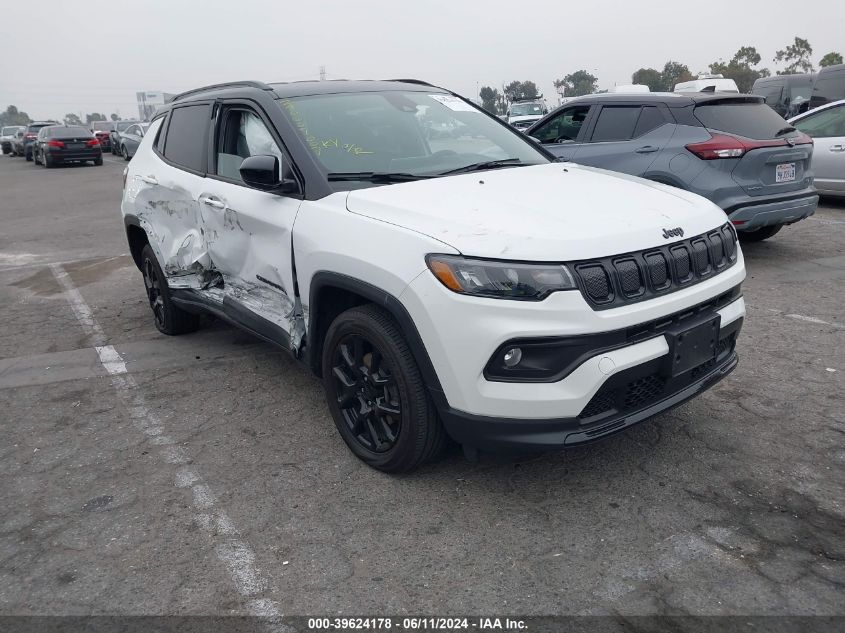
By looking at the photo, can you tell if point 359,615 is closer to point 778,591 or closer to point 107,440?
point 778,591

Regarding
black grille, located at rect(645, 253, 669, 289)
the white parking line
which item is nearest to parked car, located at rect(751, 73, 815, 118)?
black grille, located at rect(645, 253, 669, 289)

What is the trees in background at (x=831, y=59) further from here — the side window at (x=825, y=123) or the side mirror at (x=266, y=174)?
the side mirror at (x=266, y=174)

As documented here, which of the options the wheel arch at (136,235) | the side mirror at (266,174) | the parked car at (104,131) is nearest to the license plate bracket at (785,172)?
the side mirror at (266,174)

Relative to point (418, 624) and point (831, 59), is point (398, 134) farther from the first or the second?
point (831, 59)

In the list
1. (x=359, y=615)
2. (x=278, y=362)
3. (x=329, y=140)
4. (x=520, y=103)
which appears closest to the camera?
(x=359, y=615)

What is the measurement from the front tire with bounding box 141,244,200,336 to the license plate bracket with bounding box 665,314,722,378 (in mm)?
3742

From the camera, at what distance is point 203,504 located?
10.8 ft

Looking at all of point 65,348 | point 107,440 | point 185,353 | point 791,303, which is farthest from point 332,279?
point 791,303

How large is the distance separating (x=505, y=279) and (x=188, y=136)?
10.2ft

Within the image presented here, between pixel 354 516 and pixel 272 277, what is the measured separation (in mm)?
1401

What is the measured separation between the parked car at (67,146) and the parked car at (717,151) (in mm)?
24083

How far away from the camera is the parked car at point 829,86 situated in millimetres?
14766

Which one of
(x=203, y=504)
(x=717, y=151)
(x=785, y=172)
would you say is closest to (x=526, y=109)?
(x=785, y=172)

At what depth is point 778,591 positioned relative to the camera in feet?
8.36
